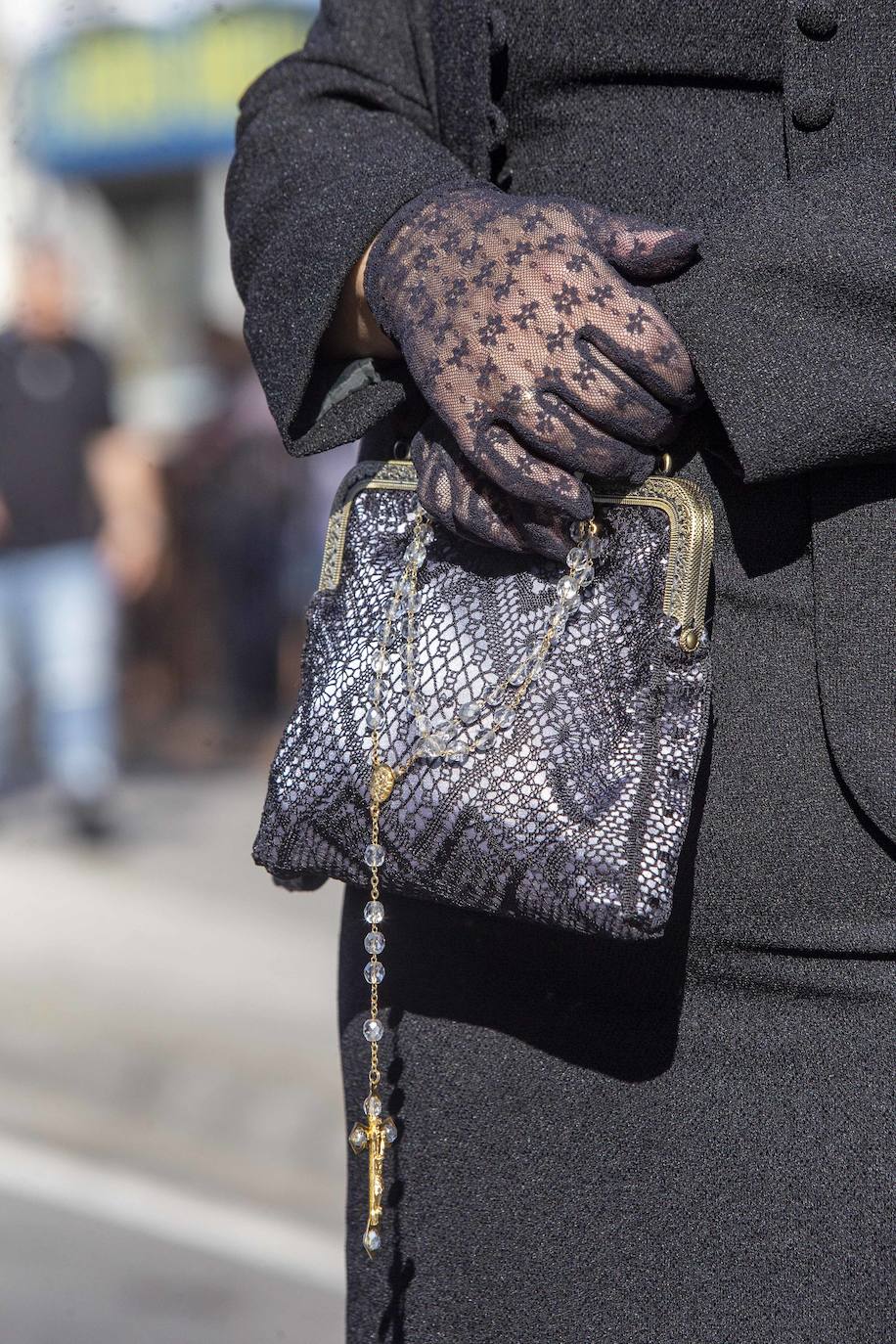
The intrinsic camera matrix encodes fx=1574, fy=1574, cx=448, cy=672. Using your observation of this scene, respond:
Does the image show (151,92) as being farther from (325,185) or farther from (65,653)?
(325,185)

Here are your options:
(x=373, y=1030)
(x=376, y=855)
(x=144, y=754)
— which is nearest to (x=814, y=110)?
(x=376, y=855)

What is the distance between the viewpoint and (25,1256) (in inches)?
123

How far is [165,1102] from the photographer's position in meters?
3.75

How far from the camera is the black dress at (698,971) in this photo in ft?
3.41

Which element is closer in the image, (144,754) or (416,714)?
(416,714)

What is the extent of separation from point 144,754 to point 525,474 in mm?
6666

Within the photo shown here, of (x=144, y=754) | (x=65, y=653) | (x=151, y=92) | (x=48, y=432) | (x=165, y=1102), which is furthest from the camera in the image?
(x=151, y=92)

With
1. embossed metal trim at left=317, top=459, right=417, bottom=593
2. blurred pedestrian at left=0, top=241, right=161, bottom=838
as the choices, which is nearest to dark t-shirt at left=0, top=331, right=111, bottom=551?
blurred pedestrian at left=0, top=241, right=161, bottom=838

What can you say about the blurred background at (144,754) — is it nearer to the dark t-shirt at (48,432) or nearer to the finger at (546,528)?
the dark t-shirt at (48,432)

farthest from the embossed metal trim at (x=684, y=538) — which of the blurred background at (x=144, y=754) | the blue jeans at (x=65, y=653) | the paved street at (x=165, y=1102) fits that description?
the blue jeans at (x=65, y=653)

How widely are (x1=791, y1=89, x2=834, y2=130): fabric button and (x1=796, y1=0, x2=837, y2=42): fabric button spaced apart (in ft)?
0.12

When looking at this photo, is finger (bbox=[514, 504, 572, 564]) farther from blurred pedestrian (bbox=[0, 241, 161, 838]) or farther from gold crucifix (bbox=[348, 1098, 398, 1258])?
blurred pedestrian (bbox=[0, 241, 161, 838])
